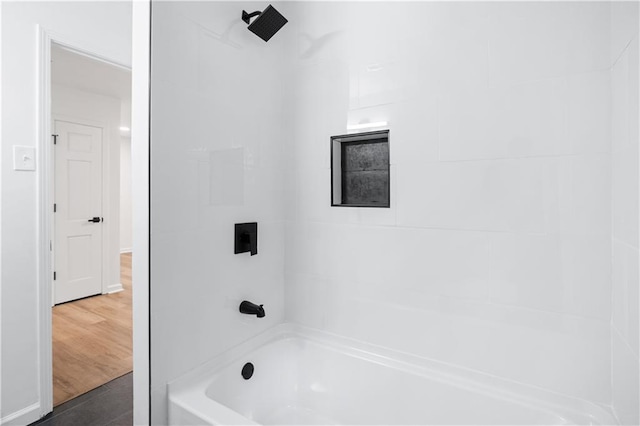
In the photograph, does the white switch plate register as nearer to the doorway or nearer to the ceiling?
the ceiling

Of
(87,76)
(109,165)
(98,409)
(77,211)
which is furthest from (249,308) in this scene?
(109,165)

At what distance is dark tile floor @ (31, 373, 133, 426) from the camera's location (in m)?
1.91

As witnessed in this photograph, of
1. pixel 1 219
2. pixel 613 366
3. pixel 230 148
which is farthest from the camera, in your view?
pixel 1 219

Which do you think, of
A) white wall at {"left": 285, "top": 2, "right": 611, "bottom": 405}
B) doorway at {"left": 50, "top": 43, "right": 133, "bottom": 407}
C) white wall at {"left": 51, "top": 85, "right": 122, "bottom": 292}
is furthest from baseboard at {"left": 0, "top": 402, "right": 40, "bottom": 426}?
white wall at {"left": 51, "top": 85, "right": 122, "bottom": 292}

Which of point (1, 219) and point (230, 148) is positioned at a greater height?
point (230, 148)

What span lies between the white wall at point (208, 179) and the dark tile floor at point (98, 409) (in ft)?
3.73

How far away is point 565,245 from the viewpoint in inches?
43.9

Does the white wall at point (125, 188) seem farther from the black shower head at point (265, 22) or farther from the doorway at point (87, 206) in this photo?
the black shower head at point (265, 22)

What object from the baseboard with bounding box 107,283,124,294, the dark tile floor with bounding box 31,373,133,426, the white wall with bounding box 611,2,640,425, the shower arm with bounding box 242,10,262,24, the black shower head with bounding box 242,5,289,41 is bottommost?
the dark tile floor with bounding box 31,373,133,426

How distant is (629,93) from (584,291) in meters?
0.63

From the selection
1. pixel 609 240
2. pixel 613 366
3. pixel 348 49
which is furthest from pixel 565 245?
pixel 348 49

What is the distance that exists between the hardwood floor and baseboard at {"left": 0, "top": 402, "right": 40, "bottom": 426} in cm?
16

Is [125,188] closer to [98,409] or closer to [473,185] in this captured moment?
[98,409]

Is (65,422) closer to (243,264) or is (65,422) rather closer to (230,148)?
(243,264)
